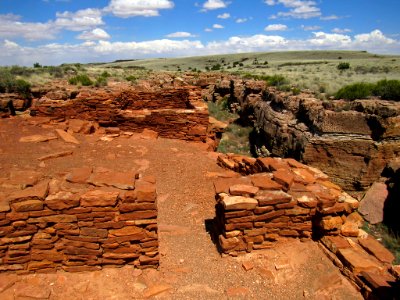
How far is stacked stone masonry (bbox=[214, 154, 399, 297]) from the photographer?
13.8 feet

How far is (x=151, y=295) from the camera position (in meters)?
3.75

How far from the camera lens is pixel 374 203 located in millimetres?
8484

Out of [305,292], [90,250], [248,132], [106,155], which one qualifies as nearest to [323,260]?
[305,292]

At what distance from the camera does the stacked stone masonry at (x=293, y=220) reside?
421cm

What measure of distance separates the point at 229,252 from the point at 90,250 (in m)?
1.93

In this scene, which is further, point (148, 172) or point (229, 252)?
point (148, 172)

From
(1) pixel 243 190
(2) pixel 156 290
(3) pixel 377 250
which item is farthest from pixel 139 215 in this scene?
(3) pixel 377 250

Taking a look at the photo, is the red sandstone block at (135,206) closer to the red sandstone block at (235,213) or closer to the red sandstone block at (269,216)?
the red sandstone block at (235,213)

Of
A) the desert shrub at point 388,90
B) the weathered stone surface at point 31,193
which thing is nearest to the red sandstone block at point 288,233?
the weathered stone surface at point 31,193

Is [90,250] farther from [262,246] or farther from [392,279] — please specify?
[392,279]

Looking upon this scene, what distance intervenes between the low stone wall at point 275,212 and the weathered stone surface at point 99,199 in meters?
1.51

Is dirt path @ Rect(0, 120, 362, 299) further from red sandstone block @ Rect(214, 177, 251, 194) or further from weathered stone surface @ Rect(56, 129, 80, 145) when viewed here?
weathered stone surface @ Rect(56, 129, 80, 145)

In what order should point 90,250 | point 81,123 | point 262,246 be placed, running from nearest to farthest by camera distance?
point 90,250 → point 262,246 → point 81,123

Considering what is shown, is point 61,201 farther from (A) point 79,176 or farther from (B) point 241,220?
(B) point 241,220
